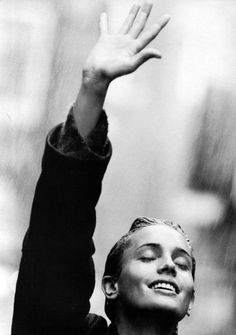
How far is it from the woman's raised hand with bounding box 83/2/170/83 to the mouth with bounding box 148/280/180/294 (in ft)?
1.94

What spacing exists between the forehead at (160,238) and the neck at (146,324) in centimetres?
23

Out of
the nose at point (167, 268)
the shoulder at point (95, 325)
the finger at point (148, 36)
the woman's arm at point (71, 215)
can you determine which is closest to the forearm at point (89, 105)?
the woman's arm at point (71, 215)

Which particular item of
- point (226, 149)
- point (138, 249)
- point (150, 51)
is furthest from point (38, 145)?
point (150, 51)

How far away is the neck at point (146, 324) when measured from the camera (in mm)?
2766

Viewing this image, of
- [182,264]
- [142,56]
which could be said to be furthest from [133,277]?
[142,56]

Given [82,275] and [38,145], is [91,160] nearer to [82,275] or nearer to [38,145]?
[82,275]

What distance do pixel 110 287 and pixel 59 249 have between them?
0.37 m

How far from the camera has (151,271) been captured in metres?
2.83

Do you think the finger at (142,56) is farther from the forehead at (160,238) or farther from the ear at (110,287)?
the ear at (110,287)

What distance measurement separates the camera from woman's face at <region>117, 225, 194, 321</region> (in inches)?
109

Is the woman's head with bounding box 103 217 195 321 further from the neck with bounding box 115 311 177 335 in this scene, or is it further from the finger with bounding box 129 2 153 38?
the finger with bounding box 129 2 153 38

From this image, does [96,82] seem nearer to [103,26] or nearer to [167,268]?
[103,26]

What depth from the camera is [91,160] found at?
2.59m

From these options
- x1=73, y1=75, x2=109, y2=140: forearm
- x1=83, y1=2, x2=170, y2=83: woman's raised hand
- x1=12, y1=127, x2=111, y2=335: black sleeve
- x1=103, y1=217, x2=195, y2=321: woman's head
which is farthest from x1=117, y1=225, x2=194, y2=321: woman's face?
x1=83, y1=2, x2=170, y2=83: woman's raised hand
